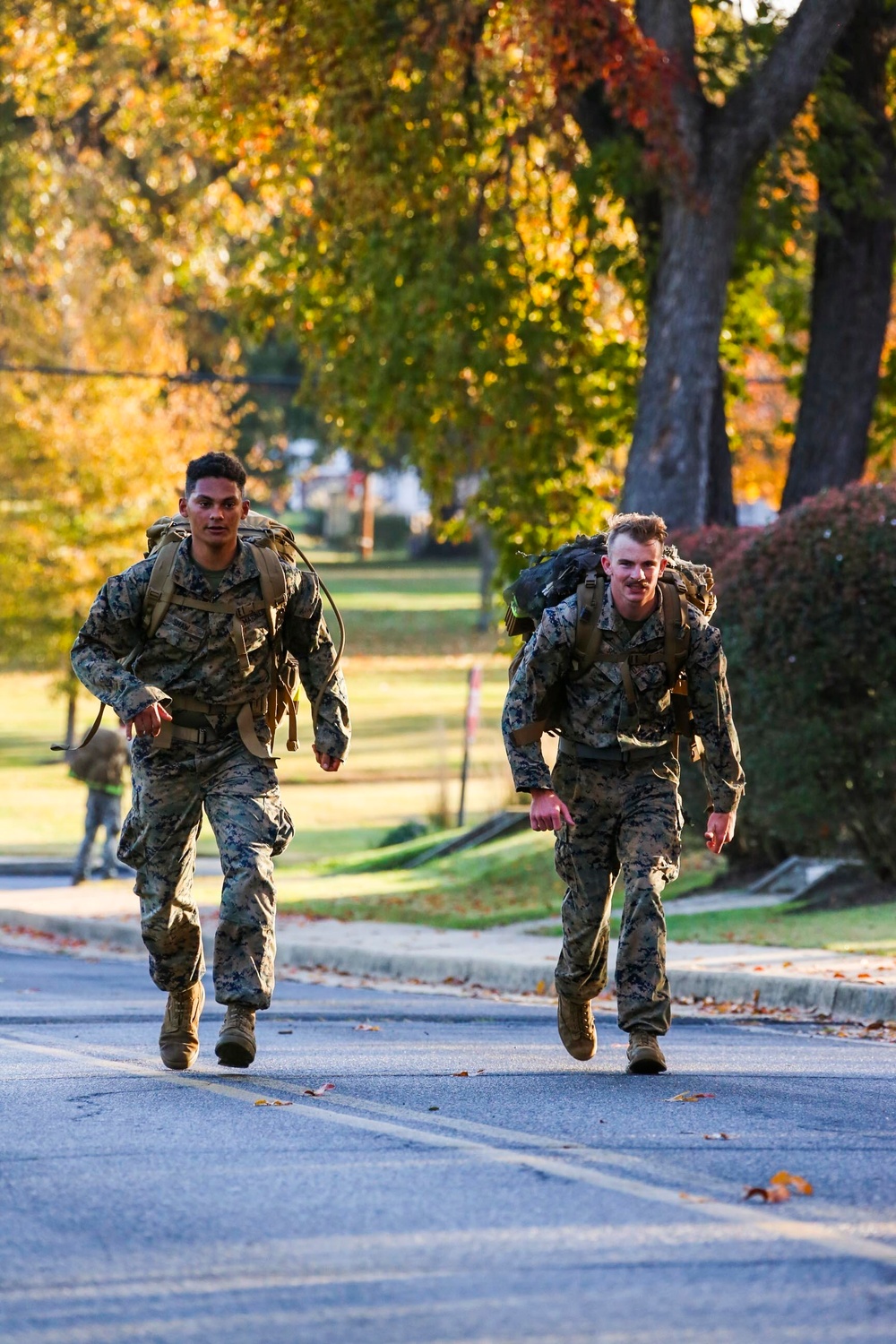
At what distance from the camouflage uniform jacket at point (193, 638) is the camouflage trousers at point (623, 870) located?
2.91 ft

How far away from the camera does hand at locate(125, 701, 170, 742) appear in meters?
7.12

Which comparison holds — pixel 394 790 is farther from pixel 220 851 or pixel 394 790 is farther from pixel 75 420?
pixel 220 851

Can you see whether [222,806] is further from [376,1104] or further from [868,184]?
[868,184]

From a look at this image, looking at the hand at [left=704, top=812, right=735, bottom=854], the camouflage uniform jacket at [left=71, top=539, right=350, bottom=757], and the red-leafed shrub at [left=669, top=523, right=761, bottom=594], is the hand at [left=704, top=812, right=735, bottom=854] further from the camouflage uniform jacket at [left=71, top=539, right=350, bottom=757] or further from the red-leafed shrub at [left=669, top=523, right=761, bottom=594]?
the red-leafed shrub at [left=669, top=523, right=761, bottom=594]

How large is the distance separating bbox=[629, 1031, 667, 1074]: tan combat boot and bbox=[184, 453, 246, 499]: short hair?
238 centimetres

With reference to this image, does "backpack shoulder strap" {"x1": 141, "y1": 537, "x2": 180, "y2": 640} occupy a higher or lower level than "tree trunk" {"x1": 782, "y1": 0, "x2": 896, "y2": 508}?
lower

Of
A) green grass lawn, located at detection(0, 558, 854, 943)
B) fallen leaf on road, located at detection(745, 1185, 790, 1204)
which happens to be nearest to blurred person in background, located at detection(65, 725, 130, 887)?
green grass lawn, located at detection(0, 558, 854, 943)

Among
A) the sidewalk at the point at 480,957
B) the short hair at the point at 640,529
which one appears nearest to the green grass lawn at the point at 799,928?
the sidewalk at the point at 480,957

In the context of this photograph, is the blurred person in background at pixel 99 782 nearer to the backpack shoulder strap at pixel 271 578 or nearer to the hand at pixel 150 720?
the backpack shoulder strap at pixel 271 578

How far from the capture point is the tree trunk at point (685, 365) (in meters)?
16.4

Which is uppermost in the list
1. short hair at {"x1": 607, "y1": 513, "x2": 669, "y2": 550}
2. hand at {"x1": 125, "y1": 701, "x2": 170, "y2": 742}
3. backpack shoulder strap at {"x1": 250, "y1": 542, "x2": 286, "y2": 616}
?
short hair at {"x1": 607, "y1": 513, "x2": 669, "y2": 550}

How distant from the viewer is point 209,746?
749 cm

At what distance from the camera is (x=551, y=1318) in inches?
169

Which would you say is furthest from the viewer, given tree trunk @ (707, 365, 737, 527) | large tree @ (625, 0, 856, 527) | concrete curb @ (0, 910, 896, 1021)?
tree trunk @ (707, 365, 737, 527)
